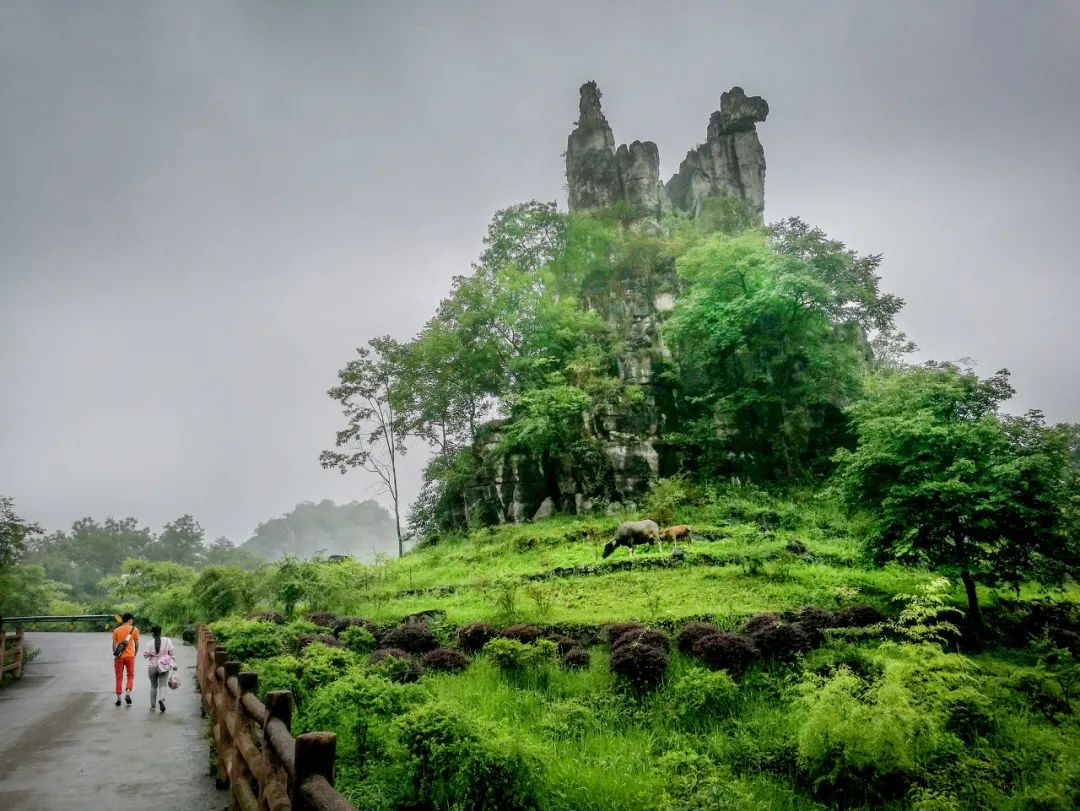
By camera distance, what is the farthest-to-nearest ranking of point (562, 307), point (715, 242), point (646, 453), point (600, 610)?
point (562, 307) < point (715, 242) < point (646, 453) < point (600, 610)

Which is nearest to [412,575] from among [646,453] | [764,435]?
[646,453]

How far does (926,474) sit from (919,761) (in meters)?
7.29

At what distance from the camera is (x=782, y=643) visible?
9.60m

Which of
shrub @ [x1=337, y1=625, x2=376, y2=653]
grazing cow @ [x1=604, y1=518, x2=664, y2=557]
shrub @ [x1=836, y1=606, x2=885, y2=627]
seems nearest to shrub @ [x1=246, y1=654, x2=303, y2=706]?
shrub @ [x1=337, y1=625, x2=376, y2=653]

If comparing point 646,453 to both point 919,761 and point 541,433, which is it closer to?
point 541,433

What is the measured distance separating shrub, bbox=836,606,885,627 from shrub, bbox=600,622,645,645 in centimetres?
366

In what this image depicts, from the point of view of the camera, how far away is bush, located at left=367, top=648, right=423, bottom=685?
900 cm

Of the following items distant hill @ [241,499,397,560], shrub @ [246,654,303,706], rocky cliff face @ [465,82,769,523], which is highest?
rocky cliff face @ [465,82,769,523]

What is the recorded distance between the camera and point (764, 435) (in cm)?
3061

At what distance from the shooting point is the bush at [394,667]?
9.00m

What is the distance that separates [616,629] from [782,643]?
3017 mm

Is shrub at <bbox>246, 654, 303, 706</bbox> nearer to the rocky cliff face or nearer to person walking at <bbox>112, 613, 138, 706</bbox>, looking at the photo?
person walking at <bbox>112, 613, 138, 706</bbox>

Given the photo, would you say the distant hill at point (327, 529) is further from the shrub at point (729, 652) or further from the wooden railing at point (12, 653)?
the shrub at point (729, 652)

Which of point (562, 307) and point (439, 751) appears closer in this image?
point (439, 751)
